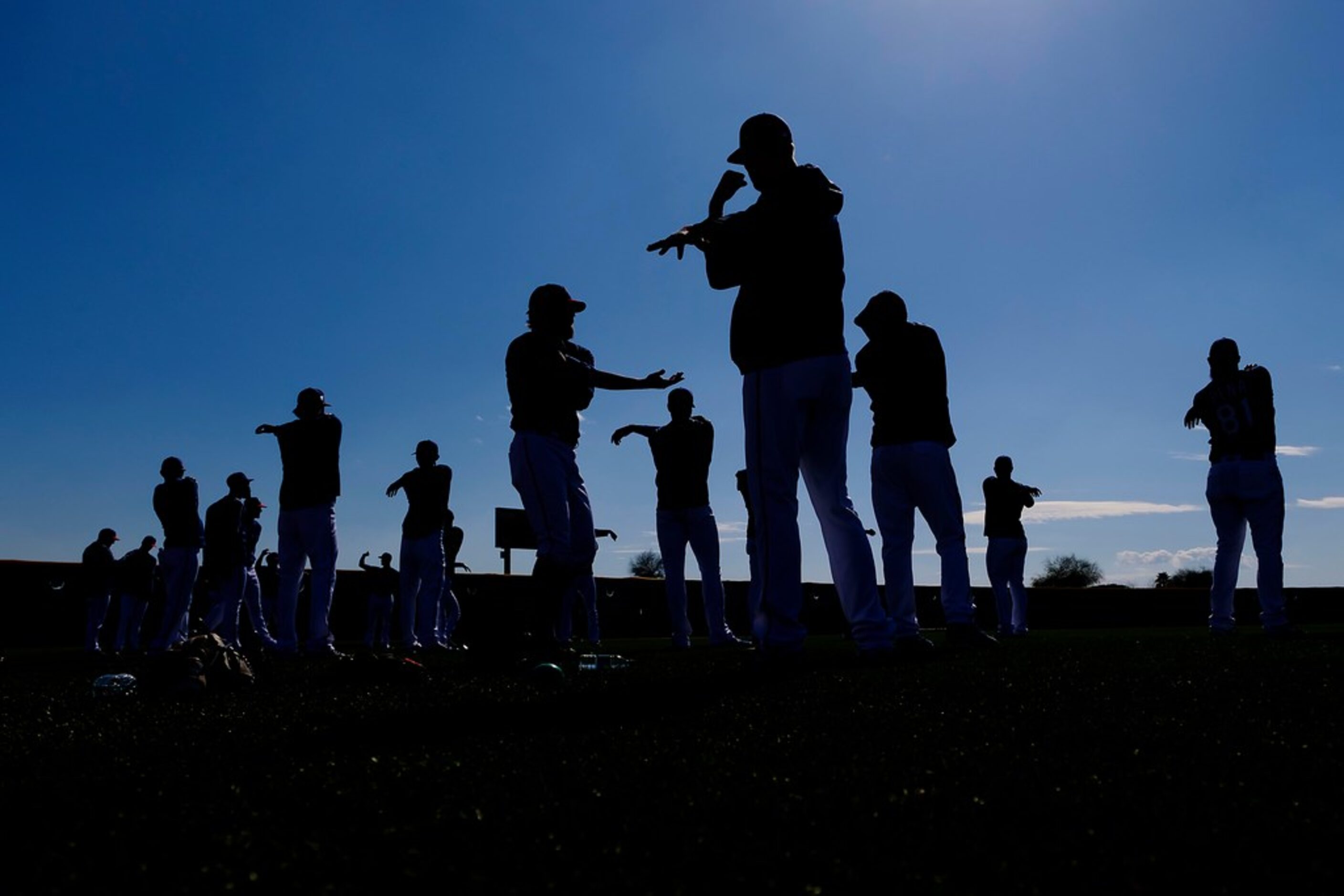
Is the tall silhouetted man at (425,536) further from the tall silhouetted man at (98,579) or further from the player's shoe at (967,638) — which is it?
the tall silhouetted man at (98,579)

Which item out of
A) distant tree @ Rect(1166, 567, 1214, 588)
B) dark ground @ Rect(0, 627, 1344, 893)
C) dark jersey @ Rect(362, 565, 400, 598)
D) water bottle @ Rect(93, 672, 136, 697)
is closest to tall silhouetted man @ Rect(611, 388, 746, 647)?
water bottle @ Rect(93, 672, 136, 697)

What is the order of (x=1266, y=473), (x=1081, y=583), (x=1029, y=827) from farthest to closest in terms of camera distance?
(x=1081, y=583)
(x=1266, y=473)
(x=1029, y=827)

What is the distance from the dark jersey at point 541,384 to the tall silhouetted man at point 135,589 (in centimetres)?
1314

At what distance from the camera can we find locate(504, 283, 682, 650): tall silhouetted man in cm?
547

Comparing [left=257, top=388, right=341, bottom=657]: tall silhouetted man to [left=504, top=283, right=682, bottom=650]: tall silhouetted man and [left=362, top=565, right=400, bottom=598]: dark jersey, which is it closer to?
[left=504, top=283, right=682, bottom=650]: tall silhouetted man

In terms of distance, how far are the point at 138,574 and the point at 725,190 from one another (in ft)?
49.5

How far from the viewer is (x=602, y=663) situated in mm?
5625

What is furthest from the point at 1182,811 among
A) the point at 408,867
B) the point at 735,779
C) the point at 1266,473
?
the point at 1266,473

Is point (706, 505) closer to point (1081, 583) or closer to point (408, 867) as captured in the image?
point (408, 867)

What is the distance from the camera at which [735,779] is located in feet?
6.23

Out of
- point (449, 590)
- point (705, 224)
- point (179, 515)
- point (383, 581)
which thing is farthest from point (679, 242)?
point (383, 581)

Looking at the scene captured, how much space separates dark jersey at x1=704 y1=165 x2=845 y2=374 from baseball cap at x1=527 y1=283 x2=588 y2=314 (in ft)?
4.20

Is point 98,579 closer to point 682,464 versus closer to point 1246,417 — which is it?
point 682,464

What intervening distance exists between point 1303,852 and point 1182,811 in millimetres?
243
